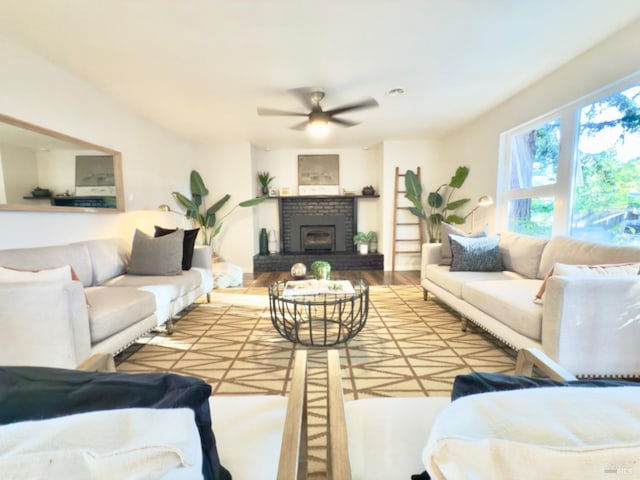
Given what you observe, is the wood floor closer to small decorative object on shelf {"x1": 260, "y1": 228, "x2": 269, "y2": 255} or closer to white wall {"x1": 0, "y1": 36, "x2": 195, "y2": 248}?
small decorative object on shelf {"x1": 260, "y1": 228, "x2": 269, "y2": 255}

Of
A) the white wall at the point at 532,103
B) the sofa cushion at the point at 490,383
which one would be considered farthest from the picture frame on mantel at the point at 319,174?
the sofa cushion at the point at 490,383

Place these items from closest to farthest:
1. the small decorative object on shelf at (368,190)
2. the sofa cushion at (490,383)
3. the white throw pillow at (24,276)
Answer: the sofa cushion at (490,383)
the white throw pillow at (24,276)
the small decorative object on shelf at (368,190)

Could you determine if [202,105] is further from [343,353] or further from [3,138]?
[343,353]

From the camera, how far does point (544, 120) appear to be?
9.76 feet

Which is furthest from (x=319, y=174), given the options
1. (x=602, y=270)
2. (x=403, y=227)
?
(x=602, y=270)

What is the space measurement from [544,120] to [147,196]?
15.9ft

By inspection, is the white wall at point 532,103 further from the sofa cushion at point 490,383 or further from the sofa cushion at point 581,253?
the sofa cushion at point 490,383

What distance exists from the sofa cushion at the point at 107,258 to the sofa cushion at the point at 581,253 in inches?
155

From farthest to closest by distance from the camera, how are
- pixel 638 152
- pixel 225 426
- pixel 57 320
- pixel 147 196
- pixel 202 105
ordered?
1. pixel 147 196
2. pixel 202 105
3. pixel 638 152
4. pixel 57 320
5. pixel 225 426

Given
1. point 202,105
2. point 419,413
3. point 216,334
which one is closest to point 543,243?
point 419,413

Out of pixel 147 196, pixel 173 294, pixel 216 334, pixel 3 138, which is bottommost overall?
pixel 216 334

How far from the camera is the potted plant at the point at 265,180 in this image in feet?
17.9

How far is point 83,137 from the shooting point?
2840 mm

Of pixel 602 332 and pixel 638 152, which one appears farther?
pixel 638 152
